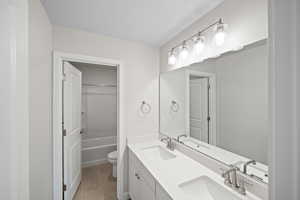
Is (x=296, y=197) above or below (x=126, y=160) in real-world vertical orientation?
above

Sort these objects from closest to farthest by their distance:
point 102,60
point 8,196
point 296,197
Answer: point 296,197, point 8,196, point 102,60

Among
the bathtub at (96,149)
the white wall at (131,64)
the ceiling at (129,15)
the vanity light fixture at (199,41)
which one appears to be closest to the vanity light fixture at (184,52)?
the vanity light fixture at (199,41)

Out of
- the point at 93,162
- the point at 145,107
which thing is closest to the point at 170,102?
the point at 145,107

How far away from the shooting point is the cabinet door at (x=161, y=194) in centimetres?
88

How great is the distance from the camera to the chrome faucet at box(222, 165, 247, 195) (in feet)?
2.90

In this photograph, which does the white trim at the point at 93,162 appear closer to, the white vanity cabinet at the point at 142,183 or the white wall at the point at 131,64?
the white wall at the point at 131,64

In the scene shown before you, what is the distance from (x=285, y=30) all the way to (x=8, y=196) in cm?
→ 100

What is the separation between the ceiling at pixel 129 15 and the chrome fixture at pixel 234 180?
1.39m

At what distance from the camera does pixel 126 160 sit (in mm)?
1855

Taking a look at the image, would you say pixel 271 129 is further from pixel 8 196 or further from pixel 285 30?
pixel 8 196

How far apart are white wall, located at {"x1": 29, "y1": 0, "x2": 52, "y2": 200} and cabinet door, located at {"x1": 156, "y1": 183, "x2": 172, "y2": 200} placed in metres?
0.91

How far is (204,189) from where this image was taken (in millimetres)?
1025

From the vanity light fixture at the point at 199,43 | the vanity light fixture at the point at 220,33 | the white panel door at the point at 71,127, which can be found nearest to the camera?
the vanity light fixture at the point at 220,33

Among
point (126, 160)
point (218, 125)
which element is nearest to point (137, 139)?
point (126, 160)
